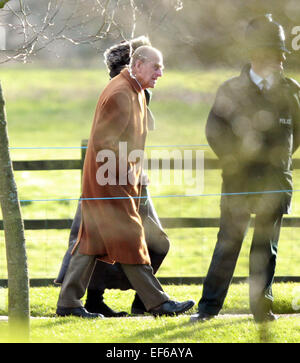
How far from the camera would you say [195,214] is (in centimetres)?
886

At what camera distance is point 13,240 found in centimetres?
238

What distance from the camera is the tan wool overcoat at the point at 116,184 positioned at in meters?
2.86

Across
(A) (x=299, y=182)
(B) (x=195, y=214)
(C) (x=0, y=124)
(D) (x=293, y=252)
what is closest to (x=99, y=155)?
(C) (x=0, y=124)

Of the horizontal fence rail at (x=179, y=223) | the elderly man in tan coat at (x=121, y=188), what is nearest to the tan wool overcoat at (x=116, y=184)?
the elderly man in tan coat at (x=121, y=188)

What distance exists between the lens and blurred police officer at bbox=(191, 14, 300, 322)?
2.73m

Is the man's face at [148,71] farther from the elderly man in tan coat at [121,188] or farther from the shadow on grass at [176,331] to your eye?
the shadow on grass at [176,331]

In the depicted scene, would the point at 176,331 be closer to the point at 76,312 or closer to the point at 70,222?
the point at 76,312

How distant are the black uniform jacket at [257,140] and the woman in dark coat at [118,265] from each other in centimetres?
51

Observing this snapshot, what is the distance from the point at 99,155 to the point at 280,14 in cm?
197

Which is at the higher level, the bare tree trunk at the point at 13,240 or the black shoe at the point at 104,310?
the bare tree trunk at the point at 13,240

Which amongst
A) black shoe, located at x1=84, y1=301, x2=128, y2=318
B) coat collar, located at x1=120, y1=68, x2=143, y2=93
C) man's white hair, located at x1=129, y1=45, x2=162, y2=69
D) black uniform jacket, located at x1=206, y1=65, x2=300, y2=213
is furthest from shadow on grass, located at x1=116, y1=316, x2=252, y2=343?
man's white hair, located at x1=129, y1=45, x2=162, y2=69

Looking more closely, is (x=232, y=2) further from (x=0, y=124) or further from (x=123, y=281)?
(x=123, y=281)

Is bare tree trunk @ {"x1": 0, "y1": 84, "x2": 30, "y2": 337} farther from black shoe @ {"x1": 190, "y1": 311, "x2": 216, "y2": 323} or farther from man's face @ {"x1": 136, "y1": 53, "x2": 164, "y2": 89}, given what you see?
black shoe @ {"x1": 190, "y1": 311, "x2": 216, "y2": 323}

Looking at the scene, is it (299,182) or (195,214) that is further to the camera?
(195,214)
